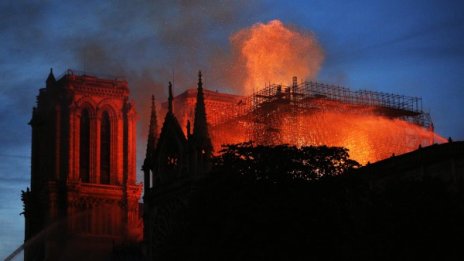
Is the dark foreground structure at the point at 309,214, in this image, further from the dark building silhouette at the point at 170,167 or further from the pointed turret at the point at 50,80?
the pointed turret at the point at 50,80

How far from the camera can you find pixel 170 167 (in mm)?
123938

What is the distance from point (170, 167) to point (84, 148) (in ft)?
157

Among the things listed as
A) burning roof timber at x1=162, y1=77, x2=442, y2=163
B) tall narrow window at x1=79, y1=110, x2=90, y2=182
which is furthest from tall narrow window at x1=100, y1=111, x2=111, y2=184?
burning roof timber at x1=162, y1=77, x2=442, y2=163

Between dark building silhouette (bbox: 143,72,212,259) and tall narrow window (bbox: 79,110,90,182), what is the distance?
4083 centimetres

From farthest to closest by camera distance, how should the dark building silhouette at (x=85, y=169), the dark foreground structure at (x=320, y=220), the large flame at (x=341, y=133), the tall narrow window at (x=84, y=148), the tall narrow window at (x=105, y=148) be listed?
the tall narrow window at (x=105, y=148) → the tall narrow window at (x=84, y=148) → the dark building silhouette at (x=85, y=169) → the large flame at (x=341, y=133) → the dark foreground structure at (x=320, y=220)

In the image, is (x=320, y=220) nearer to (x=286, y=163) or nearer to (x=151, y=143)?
(x=286, y=163)

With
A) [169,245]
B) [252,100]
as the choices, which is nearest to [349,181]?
[169,245]

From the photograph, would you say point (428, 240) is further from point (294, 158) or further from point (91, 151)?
point (91, 151)

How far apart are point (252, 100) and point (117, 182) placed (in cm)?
4451

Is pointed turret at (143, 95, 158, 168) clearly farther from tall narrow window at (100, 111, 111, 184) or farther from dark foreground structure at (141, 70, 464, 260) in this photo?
tall narrow window at (100, 111, 111, 184)

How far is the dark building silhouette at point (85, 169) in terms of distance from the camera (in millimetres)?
167500

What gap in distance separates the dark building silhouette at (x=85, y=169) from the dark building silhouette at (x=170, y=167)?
38.4 meters

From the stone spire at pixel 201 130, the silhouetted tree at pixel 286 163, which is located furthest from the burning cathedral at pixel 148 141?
the silhouetted tree at pixel 286 163

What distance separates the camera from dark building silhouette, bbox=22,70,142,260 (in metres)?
168
